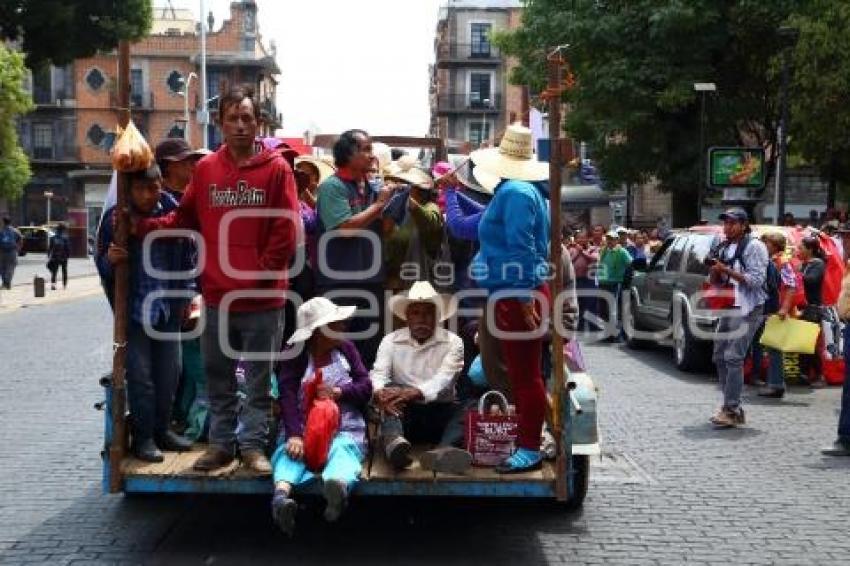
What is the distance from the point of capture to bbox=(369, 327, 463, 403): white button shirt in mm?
5738

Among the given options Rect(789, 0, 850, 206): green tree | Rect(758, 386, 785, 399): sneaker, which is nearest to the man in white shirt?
Rect(758, 386, 785, 399): sneaker

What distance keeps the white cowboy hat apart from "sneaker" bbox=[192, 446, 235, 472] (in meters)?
0.70

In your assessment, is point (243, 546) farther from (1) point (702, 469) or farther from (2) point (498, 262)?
(1) point (702, 469)

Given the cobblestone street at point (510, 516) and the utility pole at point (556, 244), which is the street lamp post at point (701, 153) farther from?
the utility pole at point (556, 244)

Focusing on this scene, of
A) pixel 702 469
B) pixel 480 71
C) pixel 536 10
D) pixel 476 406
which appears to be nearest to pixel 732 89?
pixel 536 10

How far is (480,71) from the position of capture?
77.4 metres

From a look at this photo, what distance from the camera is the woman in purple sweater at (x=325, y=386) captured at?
509cm

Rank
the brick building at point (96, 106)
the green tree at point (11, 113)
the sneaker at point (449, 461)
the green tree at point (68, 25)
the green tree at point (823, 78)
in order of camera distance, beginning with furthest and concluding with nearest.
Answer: the brick building at point (96, 106) → the green tree at point (11, 113) → the green tree at point (68, 25) → the green tree at point (823, 78) → the sneaker at point (449, 461)

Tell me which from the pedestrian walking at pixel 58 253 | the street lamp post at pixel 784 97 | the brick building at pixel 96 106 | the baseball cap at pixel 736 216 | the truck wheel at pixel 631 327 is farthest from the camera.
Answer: the brick building at pixel 96 106

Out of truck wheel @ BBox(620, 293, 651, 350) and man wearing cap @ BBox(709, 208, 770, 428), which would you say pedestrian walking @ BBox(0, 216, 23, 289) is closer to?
truck wheel @ BBox(620, 293, 651, 350)

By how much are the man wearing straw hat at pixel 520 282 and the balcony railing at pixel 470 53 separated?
7318cm

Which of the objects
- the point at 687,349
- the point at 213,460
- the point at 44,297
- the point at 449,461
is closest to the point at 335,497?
the point at 449,461

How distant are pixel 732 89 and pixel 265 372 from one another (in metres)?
29.1

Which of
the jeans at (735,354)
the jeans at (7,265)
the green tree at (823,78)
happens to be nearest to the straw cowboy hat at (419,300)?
the jeans at (735,354)
